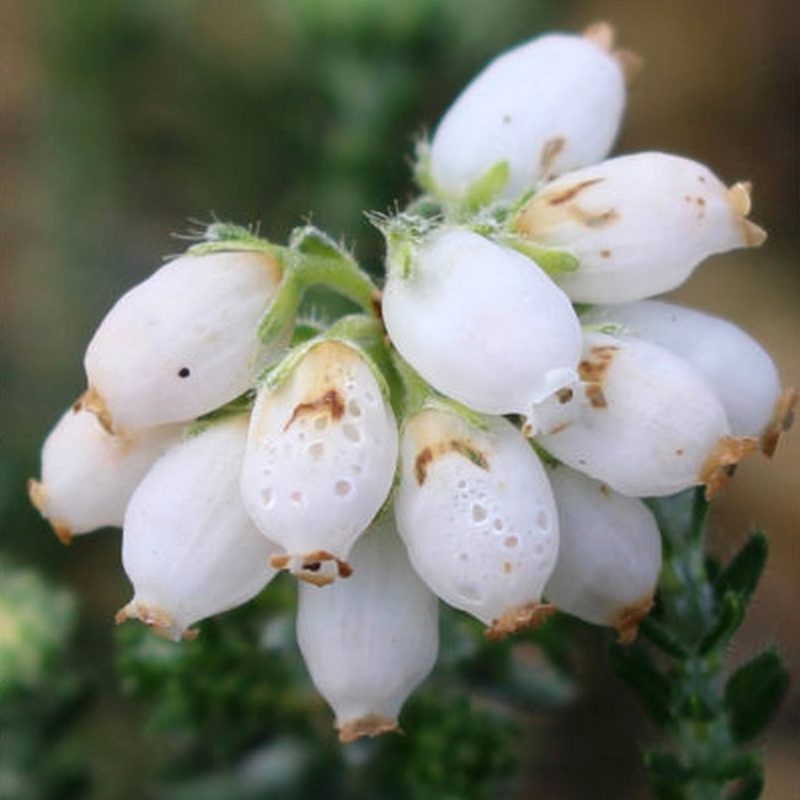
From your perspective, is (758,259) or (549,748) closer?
(549,748)

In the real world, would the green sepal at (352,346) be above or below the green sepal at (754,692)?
above

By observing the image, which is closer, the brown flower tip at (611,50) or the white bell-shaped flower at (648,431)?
the white bell-shaped flower at (648,431)

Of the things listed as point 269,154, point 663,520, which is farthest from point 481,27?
point 663,520

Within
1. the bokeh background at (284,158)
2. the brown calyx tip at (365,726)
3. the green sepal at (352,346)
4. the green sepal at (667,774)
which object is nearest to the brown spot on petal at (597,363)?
the green sepal at (352,346)

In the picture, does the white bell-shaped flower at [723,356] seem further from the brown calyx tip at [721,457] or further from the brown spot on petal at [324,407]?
the brown spot on petal at [324,407]

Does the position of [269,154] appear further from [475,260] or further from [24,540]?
[475,260]

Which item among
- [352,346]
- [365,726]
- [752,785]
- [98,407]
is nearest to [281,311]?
[352,346]

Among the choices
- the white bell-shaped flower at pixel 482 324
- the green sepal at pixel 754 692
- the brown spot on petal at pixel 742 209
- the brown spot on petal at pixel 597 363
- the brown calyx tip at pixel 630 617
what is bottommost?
the green sepal at pixel 754 692
